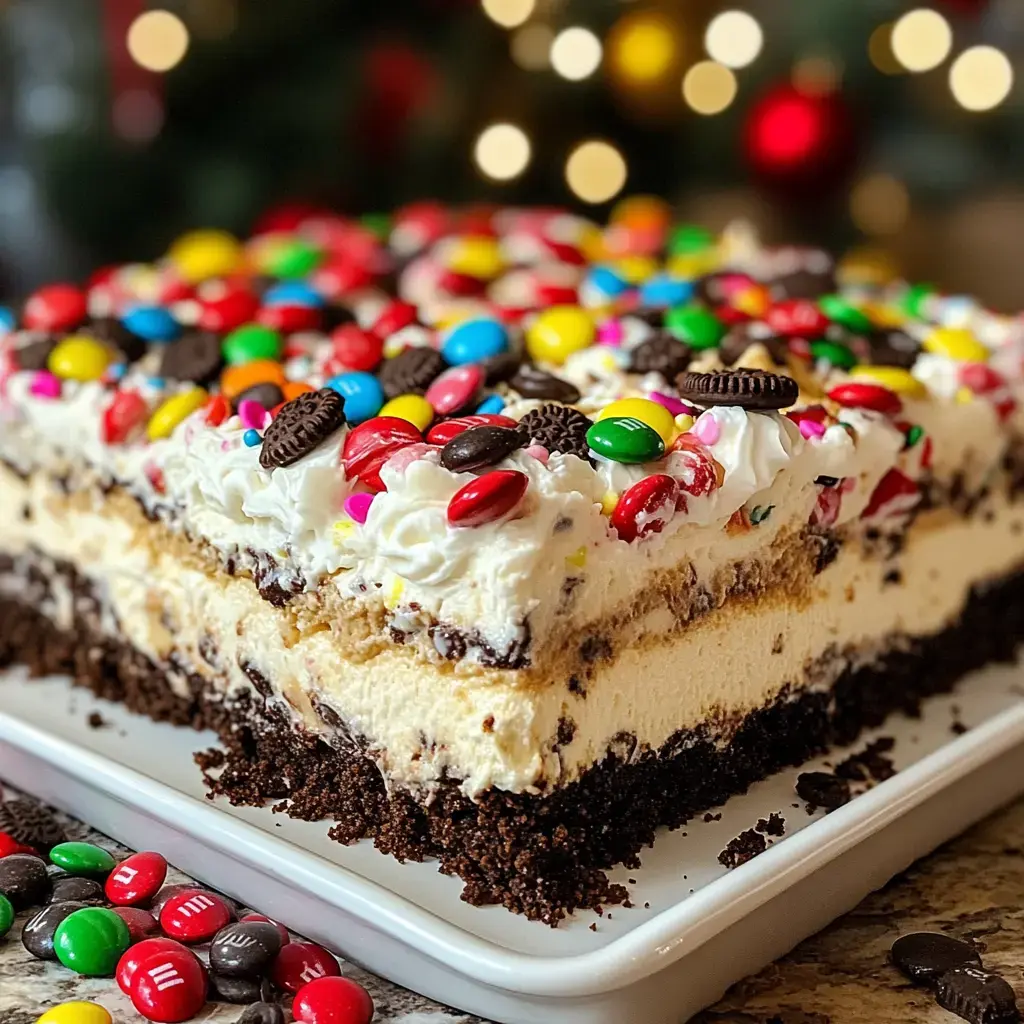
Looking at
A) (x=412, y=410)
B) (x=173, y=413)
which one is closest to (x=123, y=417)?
(x=173, y=413)

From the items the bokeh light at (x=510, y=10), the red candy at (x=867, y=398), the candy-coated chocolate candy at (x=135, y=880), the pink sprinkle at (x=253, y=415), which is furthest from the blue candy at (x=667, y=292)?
the bokeh light at (x=510, y=10)

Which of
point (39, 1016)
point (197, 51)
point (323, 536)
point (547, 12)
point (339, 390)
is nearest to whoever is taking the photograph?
point (39, 1016)

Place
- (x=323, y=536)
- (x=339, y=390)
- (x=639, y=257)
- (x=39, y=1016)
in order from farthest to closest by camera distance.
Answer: (x=639, y=257) < (x=339, y=390) < (x=323, y=536) < (x=39, y=1016)

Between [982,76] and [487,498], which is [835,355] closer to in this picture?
[487,498]

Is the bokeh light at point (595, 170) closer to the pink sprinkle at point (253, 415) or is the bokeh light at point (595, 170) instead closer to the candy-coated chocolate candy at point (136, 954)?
the pink sprinkle at point (253, 415)

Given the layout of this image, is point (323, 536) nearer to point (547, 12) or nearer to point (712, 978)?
point (712, 978)

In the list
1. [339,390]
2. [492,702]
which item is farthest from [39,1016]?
[339,390]

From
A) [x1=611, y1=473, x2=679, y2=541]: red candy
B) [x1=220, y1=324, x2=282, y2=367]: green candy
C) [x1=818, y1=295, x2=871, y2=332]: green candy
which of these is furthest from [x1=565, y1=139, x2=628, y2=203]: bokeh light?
[x1=611, y1=473, x2=679, y2=541]: red candy
